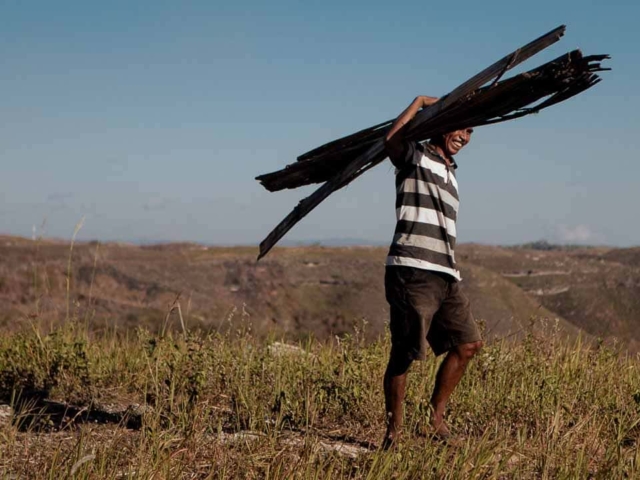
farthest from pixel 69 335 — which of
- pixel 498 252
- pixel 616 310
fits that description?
pixel 498 252

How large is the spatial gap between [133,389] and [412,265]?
114 inches

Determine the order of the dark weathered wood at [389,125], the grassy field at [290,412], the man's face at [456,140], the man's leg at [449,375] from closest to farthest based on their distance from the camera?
the grassy field at [290,412], the dark weathered wood at [389,125], the man's face at [456,140], the man's leg at [449,375]

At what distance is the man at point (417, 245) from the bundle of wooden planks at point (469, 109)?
0.45 ft

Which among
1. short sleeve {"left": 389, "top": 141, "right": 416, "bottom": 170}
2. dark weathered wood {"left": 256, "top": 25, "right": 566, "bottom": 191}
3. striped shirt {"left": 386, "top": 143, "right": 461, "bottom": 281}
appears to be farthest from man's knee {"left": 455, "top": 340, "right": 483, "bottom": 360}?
dark weathered wood {"left": 256, "top": 25, "right": 566, "bottom": 191}

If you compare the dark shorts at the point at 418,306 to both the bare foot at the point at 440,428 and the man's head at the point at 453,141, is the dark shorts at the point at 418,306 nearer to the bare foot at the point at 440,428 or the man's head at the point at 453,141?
the bare foot at the point at 440,428

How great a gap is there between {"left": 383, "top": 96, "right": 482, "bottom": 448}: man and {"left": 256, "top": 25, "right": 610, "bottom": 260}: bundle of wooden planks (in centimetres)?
14

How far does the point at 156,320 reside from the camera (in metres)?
13.9

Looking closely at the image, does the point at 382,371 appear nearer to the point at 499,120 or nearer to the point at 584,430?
the point at 584,430

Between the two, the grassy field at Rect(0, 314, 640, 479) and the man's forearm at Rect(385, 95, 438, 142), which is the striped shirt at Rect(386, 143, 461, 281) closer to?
the man's forearm at Rect(385, 95, 438, 142)

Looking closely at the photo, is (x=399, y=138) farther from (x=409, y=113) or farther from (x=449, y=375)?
(x=449, y=375)

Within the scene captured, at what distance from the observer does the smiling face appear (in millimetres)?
4598

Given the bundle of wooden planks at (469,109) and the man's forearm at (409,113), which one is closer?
the bundle of wooden planks at (469,109)

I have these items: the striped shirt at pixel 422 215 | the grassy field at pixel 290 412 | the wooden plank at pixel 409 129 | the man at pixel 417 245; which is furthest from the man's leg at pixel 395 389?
the wooden plank at pixel 409 129

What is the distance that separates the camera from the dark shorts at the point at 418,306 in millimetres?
4453
